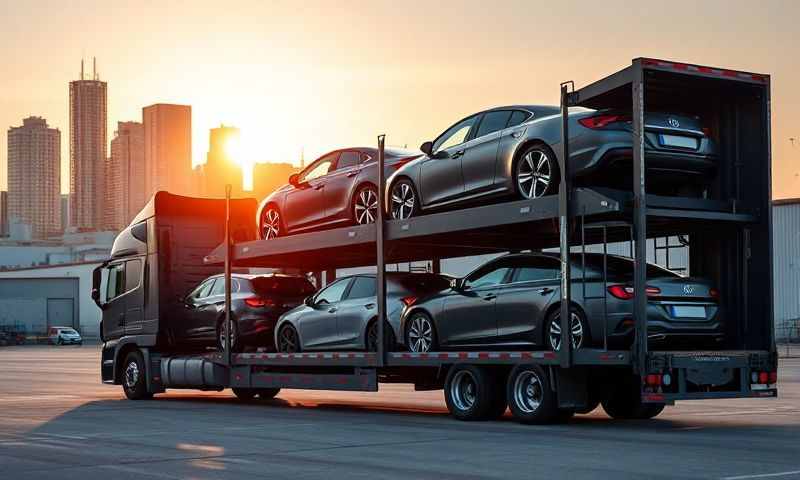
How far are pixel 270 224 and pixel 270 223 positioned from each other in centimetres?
2

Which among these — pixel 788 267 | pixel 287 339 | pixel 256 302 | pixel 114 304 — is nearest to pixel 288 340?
pixel 287 339

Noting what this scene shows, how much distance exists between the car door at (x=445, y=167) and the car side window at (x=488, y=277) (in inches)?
39.0

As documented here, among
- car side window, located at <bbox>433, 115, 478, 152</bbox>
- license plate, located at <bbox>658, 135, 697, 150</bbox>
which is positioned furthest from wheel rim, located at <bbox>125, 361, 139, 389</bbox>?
license plate, located at <bbox>658, 135, 697, 150</bbox>

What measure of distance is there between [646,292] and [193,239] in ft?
32.3

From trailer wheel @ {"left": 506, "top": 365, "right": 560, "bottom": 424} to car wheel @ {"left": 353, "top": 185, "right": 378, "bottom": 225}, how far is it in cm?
355

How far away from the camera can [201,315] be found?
800 inches

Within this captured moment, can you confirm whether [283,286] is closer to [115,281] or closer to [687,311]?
[115,281]

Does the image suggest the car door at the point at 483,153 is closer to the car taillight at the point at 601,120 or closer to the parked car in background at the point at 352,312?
the car taillight at the point at 601,120

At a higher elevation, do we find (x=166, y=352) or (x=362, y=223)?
(x=362, y=223)

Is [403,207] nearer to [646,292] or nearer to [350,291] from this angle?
[350,291]

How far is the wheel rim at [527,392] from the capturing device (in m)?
14.4

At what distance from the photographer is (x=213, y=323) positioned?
1998 cm

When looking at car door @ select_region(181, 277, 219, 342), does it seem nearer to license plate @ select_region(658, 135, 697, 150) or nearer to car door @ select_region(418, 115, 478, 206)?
car door @ select_region(418, 115, 478, 206)

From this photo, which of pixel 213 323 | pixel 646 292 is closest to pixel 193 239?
pixel 213 323
